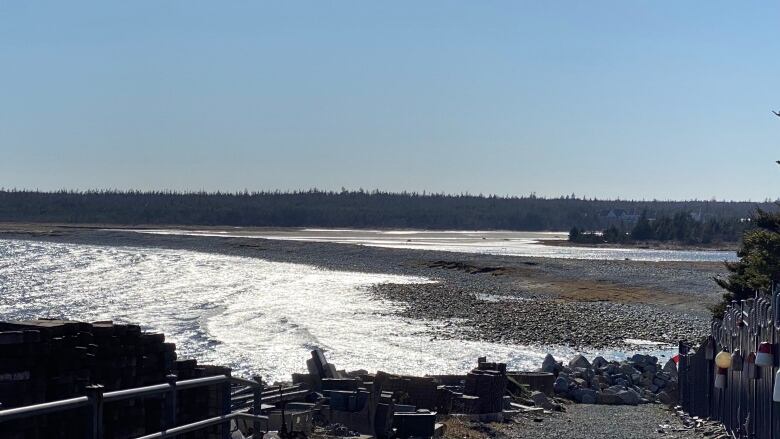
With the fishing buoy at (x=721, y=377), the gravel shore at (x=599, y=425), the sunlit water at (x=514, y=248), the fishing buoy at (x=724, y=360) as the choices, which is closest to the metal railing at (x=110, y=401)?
the fishing buoy at (x=724, y=360)

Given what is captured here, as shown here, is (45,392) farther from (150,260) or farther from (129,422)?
(150,260)

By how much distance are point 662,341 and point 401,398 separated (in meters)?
23.0

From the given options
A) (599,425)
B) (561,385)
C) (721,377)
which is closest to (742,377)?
(721,377)

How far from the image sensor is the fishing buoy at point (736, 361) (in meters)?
16.5

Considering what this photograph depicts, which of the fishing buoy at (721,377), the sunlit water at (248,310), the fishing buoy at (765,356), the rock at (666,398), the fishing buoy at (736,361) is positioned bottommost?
the sunlit water at (248,310)

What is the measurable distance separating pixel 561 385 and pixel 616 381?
7.45 feet

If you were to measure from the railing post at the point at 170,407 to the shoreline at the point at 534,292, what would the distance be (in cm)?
2959

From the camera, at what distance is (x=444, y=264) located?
80.3 meters

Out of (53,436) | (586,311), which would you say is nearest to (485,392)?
(53,436)

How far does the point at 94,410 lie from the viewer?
7.28 metres

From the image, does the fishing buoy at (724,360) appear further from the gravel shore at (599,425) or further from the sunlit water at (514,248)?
the sunlit water at (514,248)

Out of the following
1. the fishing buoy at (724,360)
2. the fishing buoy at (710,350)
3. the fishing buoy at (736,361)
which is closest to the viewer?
the fishing buoy at (736,361)

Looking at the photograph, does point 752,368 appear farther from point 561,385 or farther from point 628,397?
point 561,385

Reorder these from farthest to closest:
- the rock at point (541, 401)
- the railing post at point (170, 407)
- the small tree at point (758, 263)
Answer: the small tree at point (758, 263)
the rock at point (541, 401)
the railing post at point (170, 407)
